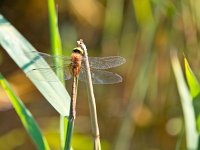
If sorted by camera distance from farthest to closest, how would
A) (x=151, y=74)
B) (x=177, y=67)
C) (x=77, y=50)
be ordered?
(x=151, y=74) < (x=177, y=67) < (x=77, y=50)

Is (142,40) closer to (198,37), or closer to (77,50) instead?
(198,37)

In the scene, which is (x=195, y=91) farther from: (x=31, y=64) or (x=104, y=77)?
(x=31, y=64)

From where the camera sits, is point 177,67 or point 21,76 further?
point 21,76

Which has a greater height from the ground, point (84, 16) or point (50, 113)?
point (84, 16)

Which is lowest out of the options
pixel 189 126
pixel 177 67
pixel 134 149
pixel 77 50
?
pixel 134 149

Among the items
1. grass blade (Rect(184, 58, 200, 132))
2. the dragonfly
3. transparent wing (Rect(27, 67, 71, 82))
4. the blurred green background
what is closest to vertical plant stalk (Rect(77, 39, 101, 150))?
the dragonfly

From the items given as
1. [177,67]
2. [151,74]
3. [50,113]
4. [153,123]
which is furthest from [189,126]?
[50,113]

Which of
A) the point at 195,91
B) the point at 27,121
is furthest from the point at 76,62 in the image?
the point at 195,91
